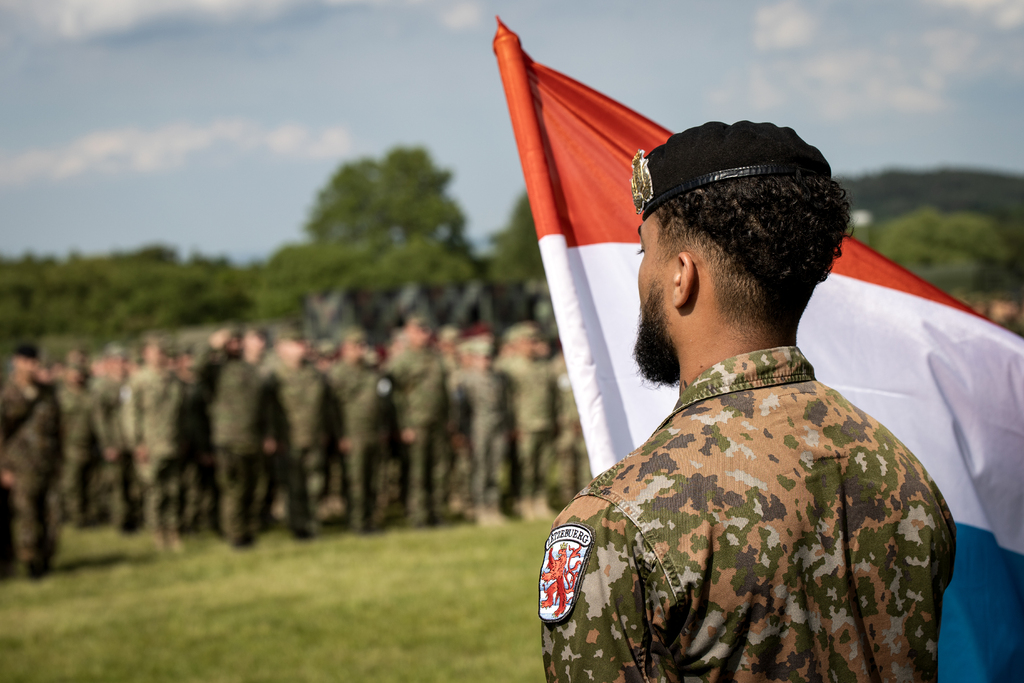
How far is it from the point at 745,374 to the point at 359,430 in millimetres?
8637

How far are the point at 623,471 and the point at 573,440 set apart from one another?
977 centimetres

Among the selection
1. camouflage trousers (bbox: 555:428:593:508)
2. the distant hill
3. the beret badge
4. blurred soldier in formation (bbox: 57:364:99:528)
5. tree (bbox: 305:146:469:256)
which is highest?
the distant hill

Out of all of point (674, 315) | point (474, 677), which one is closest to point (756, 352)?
point (674, 315)

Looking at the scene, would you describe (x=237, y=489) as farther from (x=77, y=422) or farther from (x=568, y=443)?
(x=568, y=443)

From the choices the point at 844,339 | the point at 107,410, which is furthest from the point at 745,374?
the point at 107,410

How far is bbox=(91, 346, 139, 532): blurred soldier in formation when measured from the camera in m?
10.7

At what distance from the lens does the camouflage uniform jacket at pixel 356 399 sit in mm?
9609

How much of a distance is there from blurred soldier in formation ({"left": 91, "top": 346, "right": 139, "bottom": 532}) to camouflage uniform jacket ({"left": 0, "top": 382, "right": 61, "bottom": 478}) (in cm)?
241

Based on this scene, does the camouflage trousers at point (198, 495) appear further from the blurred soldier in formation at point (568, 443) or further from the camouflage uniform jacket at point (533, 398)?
the blurred soldier in formation at point (568, 443)

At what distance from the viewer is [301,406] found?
368 inches

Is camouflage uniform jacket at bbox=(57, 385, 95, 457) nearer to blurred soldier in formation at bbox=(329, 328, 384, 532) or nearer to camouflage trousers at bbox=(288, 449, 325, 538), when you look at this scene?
camouflage trousers at bbox=(288, 449, 325, 538)

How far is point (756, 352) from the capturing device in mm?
1273

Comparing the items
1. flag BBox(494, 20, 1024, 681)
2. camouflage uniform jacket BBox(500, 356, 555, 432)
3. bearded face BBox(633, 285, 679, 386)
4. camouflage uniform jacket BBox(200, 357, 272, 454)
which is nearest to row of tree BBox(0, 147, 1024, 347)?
camouflage uniform jacket BBox(500, 356, 555, 432)

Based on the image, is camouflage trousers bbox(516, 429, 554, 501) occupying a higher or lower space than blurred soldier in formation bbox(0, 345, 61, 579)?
lower
